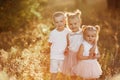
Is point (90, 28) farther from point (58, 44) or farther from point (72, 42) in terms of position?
point (58, 44)

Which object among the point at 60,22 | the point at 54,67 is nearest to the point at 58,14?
the point at 60,22

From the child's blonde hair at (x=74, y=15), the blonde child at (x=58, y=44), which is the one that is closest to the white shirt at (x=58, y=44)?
the blonde child at (x=58, y=44)

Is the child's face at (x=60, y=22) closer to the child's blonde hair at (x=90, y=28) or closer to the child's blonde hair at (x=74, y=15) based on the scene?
the child's blonde hair at (x=74, y=15)

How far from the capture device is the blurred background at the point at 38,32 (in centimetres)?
344

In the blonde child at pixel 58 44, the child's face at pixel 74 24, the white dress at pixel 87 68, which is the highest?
the child's face at pixel 74 24

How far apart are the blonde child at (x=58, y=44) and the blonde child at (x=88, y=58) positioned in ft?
0.44

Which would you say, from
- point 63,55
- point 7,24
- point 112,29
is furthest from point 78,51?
point 7,24

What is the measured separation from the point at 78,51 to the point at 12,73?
54 centimetres

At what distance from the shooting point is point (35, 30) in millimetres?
3479

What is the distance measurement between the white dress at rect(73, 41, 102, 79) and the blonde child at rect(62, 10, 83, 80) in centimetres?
4

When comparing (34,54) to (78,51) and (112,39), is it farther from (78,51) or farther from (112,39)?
(112,39)

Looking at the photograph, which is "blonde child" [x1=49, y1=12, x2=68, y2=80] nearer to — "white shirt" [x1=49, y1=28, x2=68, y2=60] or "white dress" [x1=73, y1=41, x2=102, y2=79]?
"white shirt" [x1=49, y1=28, x2=68, y2=60]

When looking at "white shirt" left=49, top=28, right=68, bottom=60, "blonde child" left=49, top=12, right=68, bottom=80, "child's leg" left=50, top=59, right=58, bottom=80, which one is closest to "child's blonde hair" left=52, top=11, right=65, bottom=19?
"blonde child" left=49, top=12, right=68, bottom=80

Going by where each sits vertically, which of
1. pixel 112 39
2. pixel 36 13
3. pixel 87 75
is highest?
pixel 36 13
